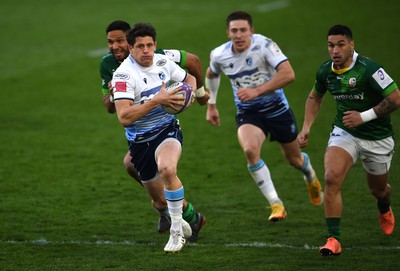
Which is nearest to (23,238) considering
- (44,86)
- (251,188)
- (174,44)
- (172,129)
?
(172,129)

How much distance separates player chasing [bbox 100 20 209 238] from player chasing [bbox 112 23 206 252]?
30 cm

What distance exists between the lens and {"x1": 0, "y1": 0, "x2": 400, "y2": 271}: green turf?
10656mm

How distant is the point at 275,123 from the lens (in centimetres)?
1304

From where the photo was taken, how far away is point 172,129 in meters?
10.9

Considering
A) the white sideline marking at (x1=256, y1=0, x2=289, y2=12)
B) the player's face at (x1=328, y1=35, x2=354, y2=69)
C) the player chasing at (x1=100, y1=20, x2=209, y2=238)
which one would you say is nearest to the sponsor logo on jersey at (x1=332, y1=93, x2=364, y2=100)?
the player's face at (x1=328, y1=35, x2=354, y2=69)

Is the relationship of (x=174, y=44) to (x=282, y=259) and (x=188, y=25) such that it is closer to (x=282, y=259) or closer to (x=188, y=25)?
(x=188, y=25)

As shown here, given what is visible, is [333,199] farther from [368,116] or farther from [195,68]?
[195,68]

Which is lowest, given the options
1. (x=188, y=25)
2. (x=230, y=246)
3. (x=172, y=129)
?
(x=188, y=25)

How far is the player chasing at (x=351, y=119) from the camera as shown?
10.3 meters

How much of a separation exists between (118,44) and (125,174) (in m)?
4.71

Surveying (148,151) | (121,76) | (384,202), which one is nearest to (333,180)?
(384,202)

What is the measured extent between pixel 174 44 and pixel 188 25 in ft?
10.5

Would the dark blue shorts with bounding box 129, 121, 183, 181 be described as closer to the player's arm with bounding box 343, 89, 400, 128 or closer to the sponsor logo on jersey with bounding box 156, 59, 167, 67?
the sponsor logo on jersey with bounding box 156, 59, 167, 67

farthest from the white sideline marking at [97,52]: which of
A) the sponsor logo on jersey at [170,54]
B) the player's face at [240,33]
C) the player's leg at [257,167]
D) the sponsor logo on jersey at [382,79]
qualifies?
the sponsor logo on jersey at [382,79]
